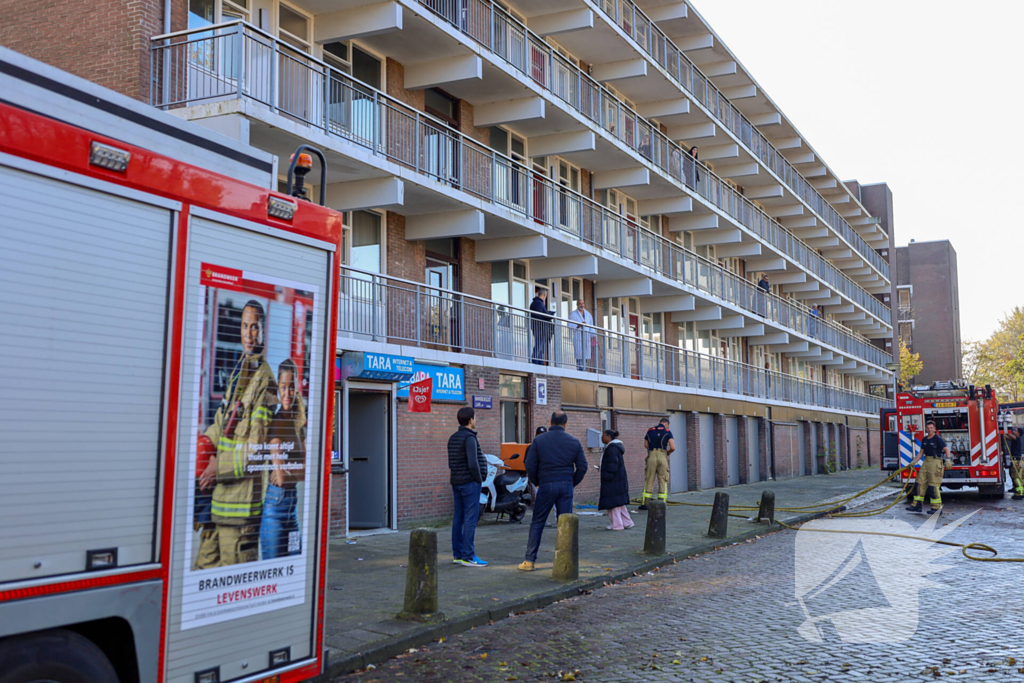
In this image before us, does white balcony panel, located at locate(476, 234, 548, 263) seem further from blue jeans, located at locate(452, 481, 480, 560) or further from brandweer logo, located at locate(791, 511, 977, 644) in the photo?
blue jeans, located at locate(452, 481, 480, 560)

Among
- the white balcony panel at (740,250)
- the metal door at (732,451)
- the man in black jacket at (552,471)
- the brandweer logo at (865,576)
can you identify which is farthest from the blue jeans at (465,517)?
the white balcony panel at (740,250)

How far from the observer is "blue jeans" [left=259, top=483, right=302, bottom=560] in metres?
4.69

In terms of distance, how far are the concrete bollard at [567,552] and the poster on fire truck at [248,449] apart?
547 centimetres

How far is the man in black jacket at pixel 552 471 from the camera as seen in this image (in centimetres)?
1095

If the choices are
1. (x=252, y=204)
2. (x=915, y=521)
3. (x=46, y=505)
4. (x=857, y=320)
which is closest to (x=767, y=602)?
(x=252, y=204)

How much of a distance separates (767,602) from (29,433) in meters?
7.34

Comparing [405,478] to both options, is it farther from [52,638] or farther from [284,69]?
[52,638]

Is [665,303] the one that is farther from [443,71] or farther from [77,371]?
[77,371]

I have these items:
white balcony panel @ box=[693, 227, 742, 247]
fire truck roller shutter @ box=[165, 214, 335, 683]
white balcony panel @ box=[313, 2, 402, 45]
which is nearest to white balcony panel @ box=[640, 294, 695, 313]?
white balcony panel @ box=[693, 227, 742, 247]

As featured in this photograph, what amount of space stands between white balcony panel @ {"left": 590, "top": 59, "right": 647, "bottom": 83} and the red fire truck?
22.1m

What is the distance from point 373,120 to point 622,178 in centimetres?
1163

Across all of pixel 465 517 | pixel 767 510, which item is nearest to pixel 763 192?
pixel 767 510

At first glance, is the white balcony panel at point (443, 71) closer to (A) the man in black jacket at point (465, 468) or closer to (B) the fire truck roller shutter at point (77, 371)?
(A) the man in black jacket at point (465, 468)

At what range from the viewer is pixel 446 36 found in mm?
16844
